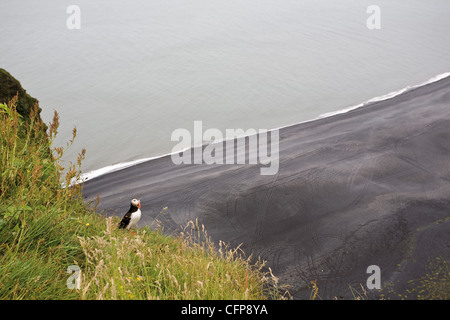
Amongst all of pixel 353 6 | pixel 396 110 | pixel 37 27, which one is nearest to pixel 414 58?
pixel 396 110

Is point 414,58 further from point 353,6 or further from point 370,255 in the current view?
point 370,255

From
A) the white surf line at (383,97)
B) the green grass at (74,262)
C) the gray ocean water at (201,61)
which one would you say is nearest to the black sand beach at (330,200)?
the white surf line at (383,97)

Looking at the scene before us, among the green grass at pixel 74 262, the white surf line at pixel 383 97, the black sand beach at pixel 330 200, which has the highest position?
the green grass at pixel 74 262

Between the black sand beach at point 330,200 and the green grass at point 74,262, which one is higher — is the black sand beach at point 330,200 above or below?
below

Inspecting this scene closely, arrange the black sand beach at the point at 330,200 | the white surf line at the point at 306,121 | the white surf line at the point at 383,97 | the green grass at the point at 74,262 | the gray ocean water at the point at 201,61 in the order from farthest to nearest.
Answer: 1. the white surf line at the point at 383,97
2. the gray ocean water at the point at 201,61
3. the white surf line at the point at 306,121
4. the black sand beach at the point at 330,200
5. the green grass at the point at 74,262

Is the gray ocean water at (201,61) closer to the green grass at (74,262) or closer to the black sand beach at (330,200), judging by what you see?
the black sand beach at (330,200)

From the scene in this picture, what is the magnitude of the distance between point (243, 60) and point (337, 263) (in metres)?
11.1

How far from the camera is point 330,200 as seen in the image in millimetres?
7422

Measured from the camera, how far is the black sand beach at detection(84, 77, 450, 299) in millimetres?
5977

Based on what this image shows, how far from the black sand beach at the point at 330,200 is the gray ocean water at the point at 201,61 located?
2.11 meters

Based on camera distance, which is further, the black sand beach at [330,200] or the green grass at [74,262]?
the black sand beach at [330,200]

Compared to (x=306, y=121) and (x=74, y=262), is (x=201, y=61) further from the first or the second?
(x=74, y=262)

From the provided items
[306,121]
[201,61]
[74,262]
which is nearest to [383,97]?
[306,121]

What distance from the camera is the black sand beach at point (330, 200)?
5977 millimetres
